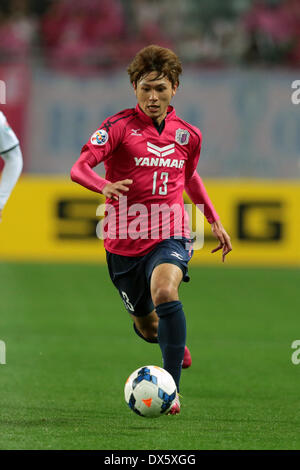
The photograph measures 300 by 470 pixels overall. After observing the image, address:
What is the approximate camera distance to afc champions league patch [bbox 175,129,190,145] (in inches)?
235

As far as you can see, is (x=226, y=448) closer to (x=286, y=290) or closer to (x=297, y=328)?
(x=297, y=328)

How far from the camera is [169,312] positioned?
17.7 ft

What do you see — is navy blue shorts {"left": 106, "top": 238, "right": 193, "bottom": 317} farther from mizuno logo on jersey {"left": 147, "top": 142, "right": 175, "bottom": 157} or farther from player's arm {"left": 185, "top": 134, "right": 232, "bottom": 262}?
mizuno logo on jersey {"left": 147, "top": 142, "right": 175, "bottom": 157}

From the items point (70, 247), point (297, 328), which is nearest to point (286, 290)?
point (297, 328)

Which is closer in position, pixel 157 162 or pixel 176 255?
pixel 176 255

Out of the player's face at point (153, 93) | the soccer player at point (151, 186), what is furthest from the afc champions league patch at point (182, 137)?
the player's face at point (153, 93)

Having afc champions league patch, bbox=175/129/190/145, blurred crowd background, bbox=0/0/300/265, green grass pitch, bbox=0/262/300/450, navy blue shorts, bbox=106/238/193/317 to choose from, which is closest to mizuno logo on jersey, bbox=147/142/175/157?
afc champions league patch, bbox=175/129/190/145

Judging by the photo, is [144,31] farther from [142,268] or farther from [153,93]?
[142,268]

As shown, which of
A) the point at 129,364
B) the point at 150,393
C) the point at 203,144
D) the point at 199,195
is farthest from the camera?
the point at 203,144

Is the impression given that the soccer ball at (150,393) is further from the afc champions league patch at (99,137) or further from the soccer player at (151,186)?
the afc champions league patch at (99,137)

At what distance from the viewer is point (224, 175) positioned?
1522cm

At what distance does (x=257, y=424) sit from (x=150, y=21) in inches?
505

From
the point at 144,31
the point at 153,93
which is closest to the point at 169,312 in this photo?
the point at 153,93

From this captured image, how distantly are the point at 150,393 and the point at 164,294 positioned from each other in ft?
2.10
